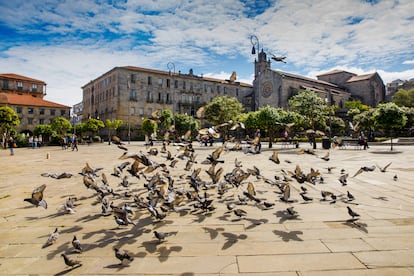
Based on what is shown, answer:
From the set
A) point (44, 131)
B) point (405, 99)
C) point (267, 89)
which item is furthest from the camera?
point (405, 99)

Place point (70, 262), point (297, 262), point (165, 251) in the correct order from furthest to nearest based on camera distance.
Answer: point (165, 251) < point (297, 262) < point (70, 262)

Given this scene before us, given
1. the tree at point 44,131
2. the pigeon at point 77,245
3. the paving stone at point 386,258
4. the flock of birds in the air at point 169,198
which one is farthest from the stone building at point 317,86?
the pigeon at point 77,245

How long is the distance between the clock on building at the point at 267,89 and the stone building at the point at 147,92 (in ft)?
28.0

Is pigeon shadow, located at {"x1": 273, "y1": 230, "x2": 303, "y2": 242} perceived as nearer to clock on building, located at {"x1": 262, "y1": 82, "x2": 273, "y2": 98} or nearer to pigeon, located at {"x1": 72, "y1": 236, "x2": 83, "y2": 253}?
pigeon, located at {"x1": 72, "y1": 236, "x2": 83, "y2": 253}

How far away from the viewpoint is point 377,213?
181 inches

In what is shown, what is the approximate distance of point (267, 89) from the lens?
60.7 metres

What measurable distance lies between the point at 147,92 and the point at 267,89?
93.2 ft

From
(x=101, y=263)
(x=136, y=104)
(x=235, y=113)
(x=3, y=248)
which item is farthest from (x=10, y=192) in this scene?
(x=136, y=104)

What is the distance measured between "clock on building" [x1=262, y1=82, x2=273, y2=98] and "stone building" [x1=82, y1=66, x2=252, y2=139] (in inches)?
336

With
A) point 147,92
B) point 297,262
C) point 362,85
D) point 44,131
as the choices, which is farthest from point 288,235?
point 362,85

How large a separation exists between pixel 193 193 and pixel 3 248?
9.97 ft

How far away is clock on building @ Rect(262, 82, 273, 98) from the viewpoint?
5988 centimetres

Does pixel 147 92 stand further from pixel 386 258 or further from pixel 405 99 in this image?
pixel 405 99

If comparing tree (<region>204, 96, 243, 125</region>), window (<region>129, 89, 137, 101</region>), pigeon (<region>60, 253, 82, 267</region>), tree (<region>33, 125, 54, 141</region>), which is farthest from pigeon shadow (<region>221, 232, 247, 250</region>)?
window (<region>129, 89, 137, 101</region>)
